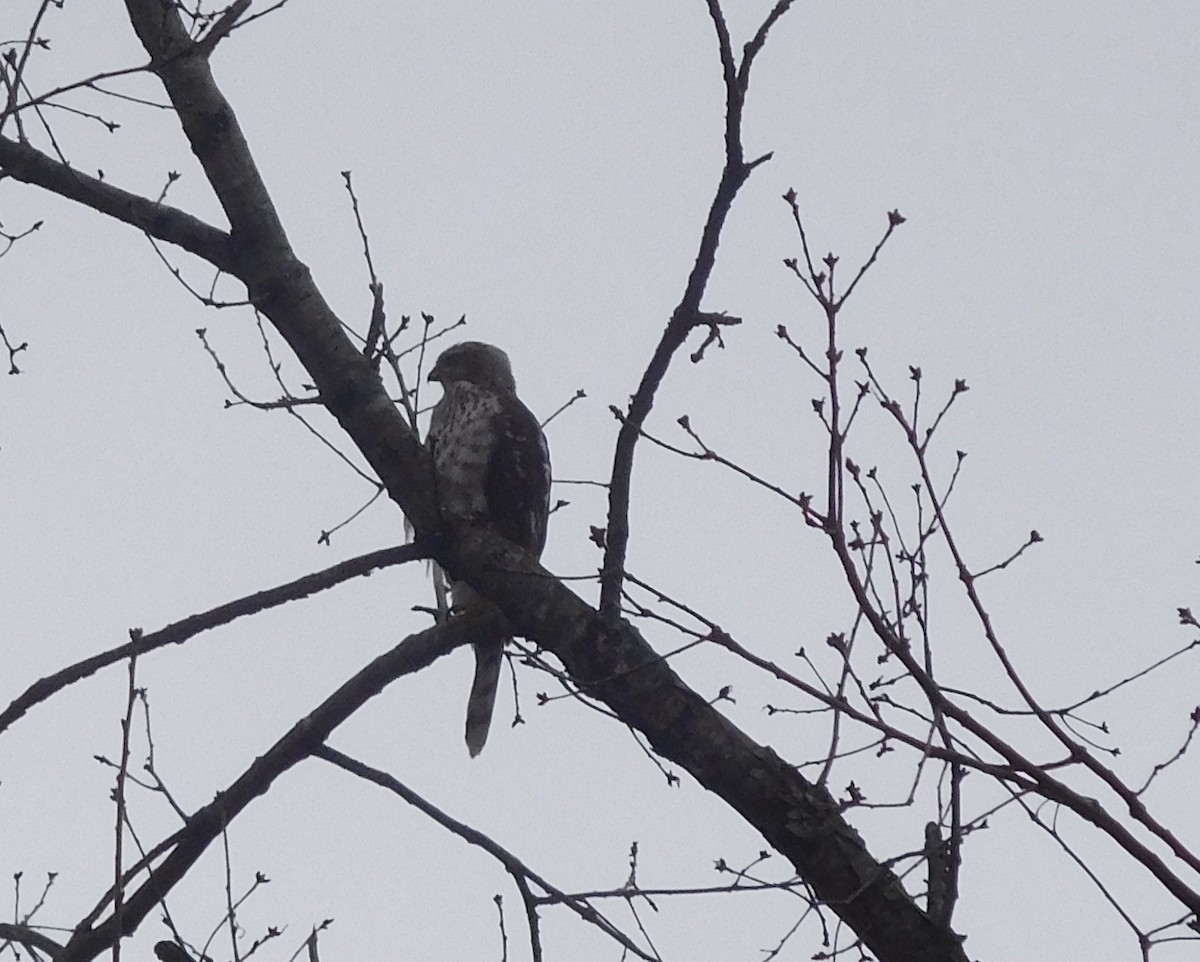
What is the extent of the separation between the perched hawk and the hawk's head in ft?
1.29

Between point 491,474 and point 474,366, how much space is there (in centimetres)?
100

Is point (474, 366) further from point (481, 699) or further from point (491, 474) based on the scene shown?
point (481, 699)

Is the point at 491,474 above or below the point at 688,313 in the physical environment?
above

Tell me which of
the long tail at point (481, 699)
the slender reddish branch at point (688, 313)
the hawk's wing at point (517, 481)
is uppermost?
the hawk's wing at point (517, 481)

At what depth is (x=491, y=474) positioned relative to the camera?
15.9 ft

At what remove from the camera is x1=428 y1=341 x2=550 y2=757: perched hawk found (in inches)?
191

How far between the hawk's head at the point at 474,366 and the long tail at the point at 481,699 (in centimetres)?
109

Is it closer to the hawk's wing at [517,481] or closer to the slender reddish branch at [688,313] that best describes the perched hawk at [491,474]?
the hawk's wing at [517,481]

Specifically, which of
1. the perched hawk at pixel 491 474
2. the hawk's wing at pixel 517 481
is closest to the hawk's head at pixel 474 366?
the perched hawk at pixel 491 474

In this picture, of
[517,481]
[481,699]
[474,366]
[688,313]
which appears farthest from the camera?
[474,366]

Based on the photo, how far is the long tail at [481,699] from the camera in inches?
196

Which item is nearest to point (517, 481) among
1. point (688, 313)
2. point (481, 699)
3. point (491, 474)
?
point (491, 474)

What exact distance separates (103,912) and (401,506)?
3.41 feet

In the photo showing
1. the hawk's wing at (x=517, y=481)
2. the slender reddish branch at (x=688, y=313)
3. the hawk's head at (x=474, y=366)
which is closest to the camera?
the slender reddish branch at (x=688, y=313)
